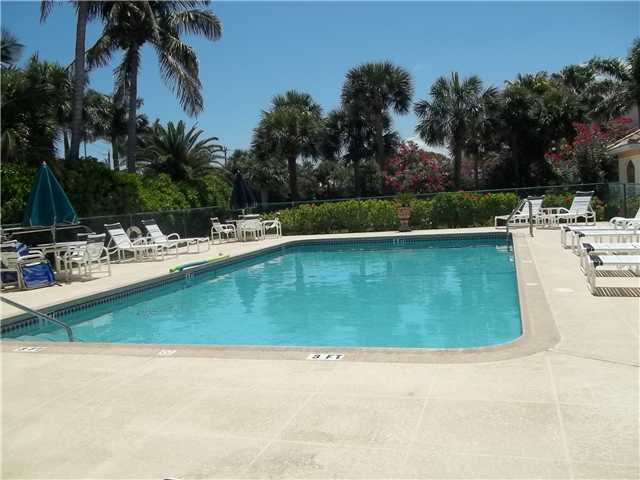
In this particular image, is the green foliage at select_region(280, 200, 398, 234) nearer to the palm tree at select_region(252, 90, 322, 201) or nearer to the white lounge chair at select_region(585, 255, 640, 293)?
the palm tree at select_region(252, 90, 322, 201)

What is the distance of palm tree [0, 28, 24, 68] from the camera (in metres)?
17.9

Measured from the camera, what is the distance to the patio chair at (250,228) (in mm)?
17281

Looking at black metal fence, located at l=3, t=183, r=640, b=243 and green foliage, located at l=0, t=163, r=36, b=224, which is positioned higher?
green foliage, located at l=0, t=163, r=36, b=224

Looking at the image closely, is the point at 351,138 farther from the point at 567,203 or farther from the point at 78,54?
the point at 78,54

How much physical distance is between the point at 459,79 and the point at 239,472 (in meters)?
26.2

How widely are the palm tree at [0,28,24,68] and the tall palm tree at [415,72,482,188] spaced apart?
1755cm

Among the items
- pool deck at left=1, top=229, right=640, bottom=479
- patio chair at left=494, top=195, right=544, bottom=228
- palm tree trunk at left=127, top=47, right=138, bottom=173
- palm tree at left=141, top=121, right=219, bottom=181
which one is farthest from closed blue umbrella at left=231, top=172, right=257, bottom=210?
pool deck at left=1, top=229, right=640, bottom=479

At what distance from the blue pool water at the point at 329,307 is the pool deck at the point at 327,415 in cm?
214

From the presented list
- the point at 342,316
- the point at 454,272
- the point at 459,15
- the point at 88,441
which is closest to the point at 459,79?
the point at 459,15

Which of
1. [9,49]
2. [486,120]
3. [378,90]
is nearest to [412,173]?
[486,120]

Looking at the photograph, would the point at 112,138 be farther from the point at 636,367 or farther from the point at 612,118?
the point at 636,367

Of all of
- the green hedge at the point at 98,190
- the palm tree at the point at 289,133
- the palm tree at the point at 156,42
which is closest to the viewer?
the green hedge at the point at 98,190

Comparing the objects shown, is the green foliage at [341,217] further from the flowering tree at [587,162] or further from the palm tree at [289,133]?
the flowering tree at [587,162]

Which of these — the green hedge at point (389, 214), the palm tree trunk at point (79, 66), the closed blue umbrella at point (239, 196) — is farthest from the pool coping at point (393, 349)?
the palm tree trunk at point (79, 66)
